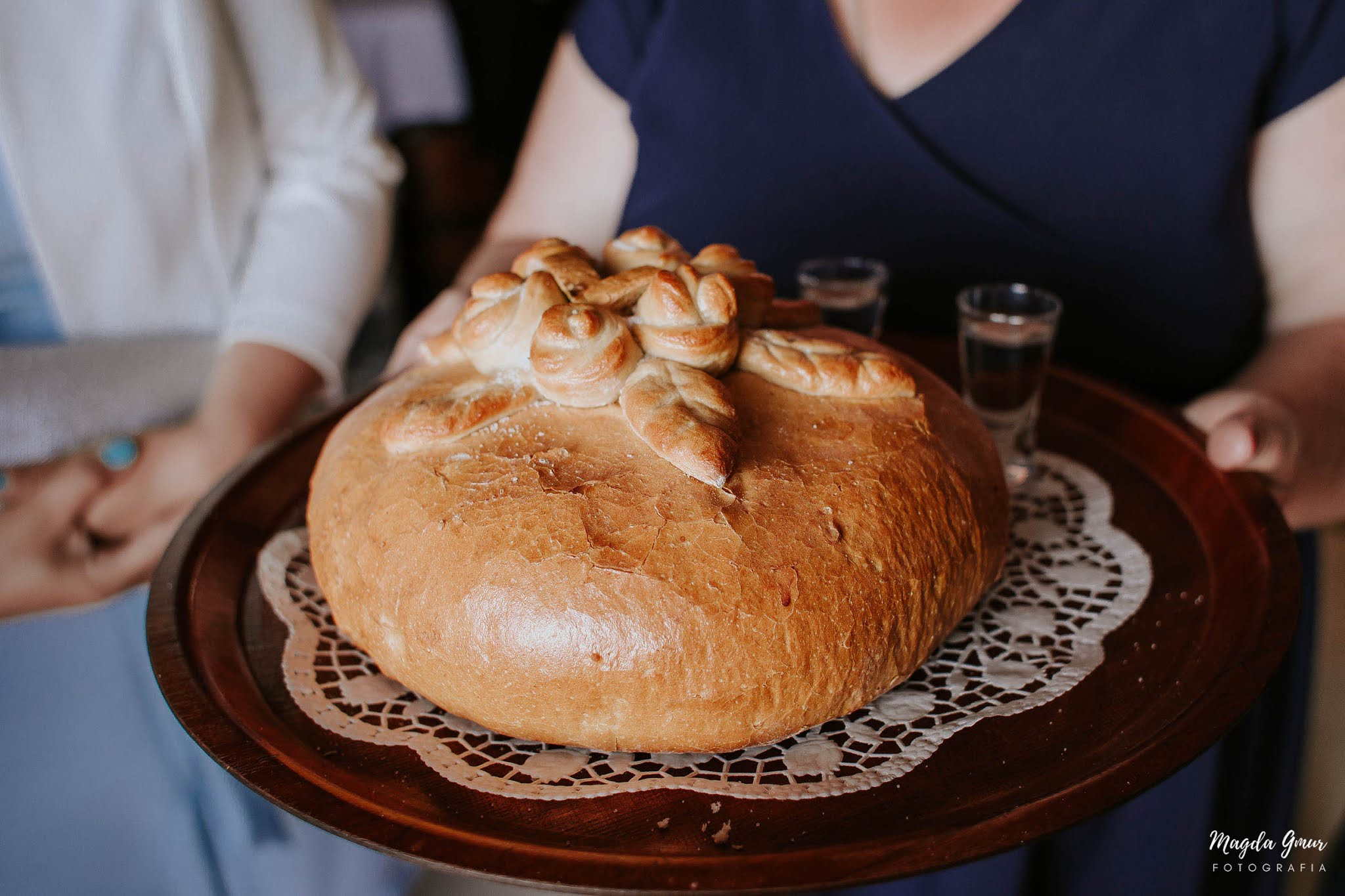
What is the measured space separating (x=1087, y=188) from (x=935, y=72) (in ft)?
0.83

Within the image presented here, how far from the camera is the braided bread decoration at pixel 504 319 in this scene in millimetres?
728

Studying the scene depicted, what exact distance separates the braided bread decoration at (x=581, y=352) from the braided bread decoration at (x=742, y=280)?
0.44 feet

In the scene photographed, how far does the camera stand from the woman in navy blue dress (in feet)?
3.43

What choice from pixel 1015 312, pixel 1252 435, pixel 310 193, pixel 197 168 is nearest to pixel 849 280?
pixel 1015 312

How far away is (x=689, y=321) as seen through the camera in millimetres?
709

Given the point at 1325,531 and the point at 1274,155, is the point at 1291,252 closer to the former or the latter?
the point at 1274,155

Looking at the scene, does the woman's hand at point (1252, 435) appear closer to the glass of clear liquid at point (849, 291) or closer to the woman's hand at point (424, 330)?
the glass of clear liquid at point (849, 291)

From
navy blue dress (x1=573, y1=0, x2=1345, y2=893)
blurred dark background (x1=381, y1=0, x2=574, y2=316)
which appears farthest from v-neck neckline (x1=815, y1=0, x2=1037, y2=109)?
blurred dark background (x1=381, y1=0, x2=574, y2=316)

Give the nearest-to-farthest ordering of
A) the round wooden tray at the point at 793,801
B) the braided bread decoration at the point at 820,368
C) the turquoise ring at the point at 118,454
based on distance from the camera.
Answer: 1. the round wooden tray at the point at 793,801
2. the braided bread decoration at the point at 820,368
3. the turquoise ring at the point at 118,454

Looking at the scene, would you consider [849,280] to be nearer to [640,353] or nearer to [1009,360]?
[1009,360]

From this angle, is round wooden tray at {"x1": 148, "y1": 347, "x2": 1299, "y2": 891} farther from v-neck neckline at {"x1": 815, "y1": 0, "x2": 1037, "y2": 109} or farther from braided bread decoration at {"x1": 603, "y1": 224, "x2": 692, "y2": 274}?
v-neck neckline at {"x1": 815, "y1": 0, "x2": 1037, "y2": 109}

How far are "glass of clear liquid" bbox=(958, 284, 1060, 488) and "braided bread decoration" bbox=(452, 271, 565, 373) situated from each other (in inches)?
19.2

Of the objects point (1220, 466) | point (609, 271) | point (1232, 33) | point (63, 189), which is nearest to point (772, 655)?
point (609, 271)

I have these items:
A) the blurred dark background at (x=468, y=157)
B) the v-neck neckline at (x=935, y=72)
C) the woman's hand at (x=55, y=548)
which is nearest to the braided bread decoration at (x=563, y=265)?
the v-neck neckline at (x=935, y=72)
